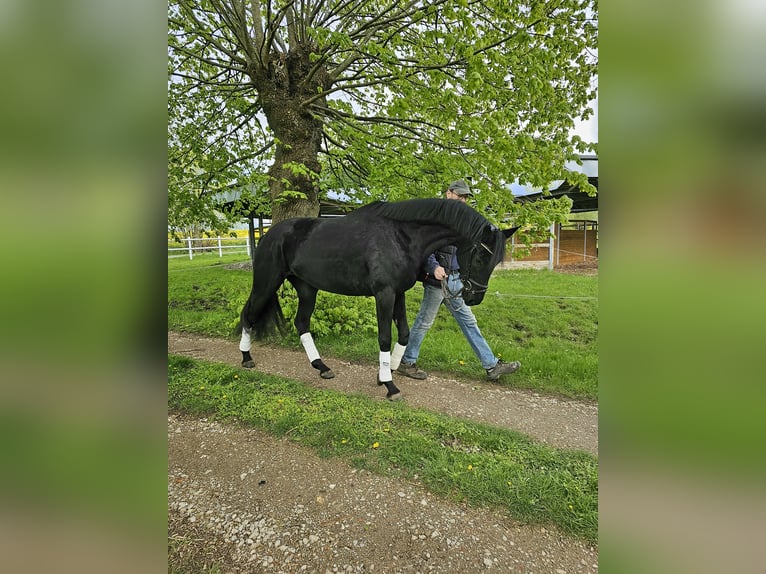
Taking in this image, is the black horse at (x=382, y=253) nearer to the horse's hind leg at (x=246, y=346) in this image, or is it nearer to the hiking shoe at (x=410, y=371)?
the hiking shoe at (x=410, y=371)

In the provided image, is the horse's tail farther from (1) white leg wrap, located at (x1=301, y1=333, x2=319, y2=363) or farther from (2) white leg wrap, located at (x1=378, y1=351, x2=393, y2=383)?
(2) white leg wrap, located at (x1=378, y1=351, x2=393, y2=383)

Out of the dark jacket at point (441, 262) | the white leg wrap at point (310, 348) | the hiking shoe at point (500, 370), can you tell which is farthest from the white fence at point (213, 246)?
the hiking shoe at point (500, 370)

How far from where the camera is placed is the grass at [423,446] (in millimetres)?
2115

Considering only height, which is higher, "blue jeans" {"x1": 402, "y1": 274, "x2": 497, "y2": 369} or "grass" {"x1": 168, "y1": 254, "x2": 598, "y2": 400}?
"blue jeans" {"x1": 402, "y1": 274, "x2": 497, "y2": 369}

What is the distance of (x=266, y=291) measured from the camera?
4.27 m

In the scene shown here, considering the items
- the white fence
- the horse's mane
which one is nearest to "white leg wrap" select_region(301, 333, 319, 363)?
the horse's mane

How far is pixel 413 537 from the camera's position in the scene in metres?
1.89

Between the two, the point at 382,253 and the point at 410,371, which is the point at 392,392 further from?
the point at 382,253

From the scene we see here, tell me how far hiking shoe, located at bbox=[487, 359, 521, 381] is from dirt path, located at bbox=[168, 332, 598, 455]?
0.32ft

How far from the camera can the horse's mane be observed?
327 cm
